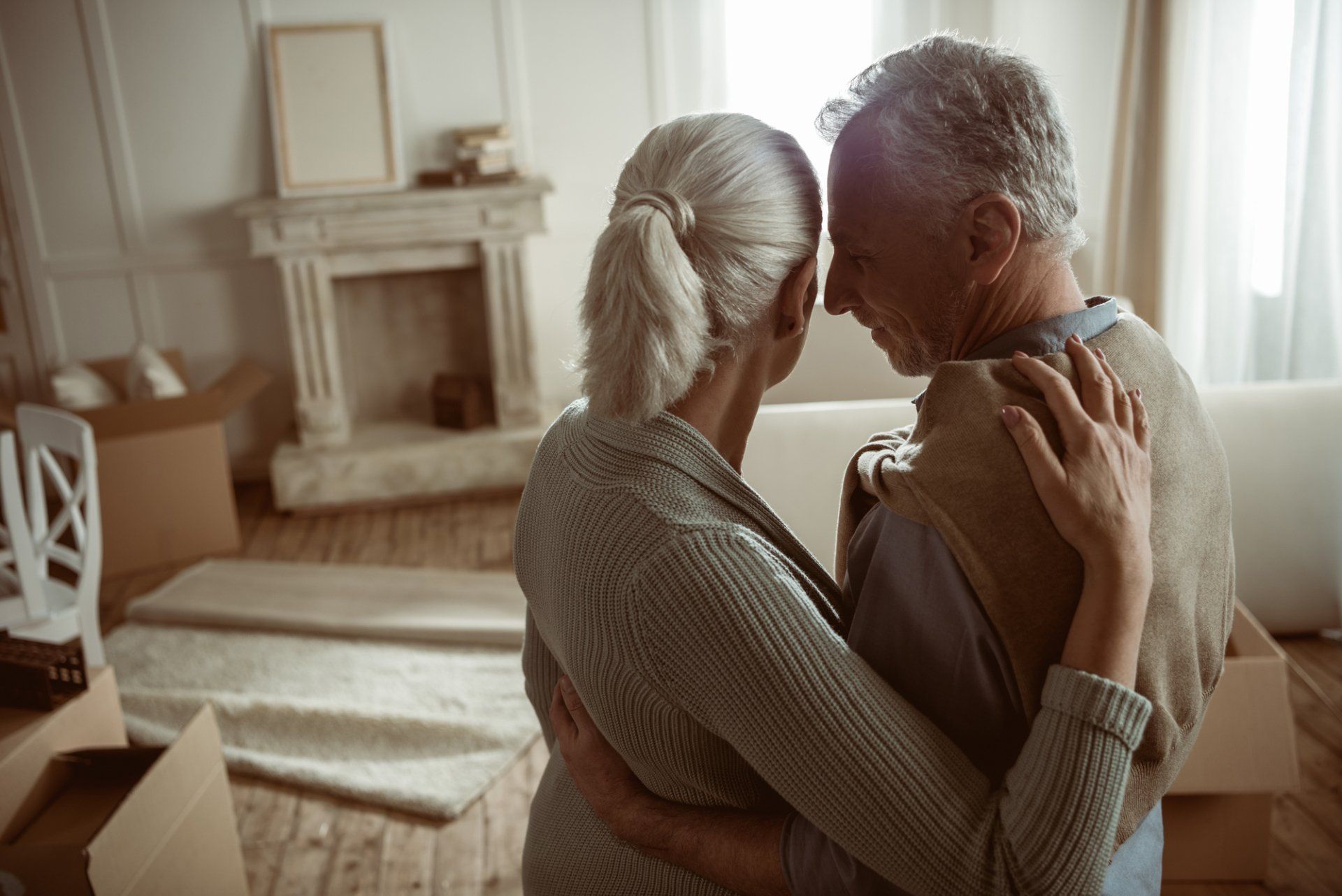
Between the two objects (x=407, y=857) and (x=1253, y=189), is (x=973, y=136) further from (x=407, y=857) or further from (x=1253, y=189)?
(x=1253, y=189)

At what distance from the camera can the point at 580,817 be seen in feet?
3.70

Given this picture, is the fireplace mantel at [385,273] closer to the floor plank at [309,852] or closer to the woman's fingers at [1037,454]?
the floor plank at [309,852]

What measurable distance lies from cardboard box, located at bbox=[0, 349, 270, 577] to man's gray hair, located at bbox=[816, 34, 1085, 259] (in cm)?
346

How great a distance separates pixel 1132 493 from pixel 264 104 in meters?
4.54

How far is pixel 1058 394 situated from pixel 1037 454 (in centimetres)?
6

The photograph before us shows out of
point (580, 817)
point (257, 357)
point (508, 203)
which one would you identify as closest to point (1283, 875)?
point (580, 817)

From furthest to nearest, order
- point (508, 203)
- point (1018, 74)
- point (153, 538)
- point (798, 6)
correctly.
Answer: point (798, 6), point (508, 203), point (153, 538), point (1018, 74)

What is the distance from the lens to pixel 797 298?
1.01 meters

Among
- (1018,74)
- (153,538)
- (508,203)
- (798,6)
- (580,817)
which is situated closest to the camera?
(1018,74)

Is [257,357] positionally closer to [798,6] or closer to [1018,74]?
[798,6]

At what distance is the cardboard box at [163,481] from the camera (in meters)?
3.73

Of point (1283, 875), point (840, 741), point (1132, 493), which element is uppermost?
point (1132, 493)

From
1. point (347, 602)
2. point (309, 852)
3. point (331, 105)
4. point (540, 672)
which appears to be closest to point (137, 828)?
point (540, 672)

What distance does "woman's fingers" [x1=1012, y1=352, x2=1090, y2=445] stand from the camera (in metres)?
0.84
